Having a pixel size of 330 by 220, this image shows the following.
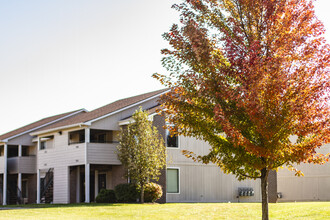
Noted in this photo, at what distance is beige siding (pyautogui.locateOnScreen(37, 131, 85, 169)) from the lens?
3078cm

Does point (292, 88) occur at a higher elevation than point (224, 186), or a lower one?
higher

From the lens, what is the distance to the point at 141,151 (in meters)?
27.2

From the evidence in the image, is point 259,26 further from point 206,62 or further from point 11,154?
point 11,154

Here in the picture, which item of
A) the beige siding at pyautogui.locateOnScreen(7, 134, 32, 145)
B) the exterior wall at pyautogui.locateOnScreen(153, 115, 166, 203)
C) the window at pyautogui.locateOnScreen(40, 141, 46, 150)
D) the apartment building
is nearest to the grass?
the exterior wall at pyautogui.locateOnScreen(153, 115, 166, 203)

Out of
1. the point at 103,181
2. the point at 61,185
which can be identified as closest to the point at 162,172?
the point at 103,181

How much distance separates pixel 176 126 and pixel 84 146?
19480 mm

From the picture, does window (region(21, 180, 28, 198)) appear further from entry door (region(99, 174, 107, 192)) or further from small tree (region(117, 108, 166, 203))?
small tree (region(117, 108, 166, 203))

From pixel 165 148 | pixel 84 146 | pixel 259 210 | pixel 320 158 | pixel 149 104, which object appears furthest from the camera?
pixel 149 104

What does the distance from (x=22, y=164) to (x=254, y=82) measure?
31.7 m

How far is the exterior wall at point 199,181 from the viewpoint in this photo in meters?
29.8

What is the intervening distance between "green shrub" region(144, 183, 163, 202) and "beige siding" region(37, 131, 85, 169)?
17.5 feet

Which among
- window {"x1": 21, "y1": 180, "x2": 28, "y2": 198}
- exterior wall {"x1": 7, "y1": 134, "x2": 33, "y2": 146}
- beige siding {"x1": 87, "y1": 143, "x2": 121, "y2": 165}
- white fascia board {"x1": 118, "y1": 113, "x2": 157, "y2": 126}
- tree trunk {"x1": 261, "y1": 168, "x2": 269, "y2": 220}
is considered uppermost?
white fascia board {"x1": 118, "y1": 113, "x2": 157, "y2": 126}

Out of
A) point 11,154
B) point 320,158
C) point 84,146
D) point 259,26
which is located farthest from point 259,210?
point 11,154

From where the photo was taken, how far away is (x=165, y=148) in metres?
28.2
